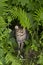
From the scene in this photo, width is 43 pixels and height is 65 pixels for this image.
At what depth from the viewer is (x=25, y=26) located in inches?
153

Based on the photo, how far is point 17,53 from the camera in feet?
12.9

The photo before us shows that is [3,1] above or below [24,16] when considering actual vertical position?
above

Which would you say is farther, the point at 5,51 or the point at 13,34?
the point at 13,34

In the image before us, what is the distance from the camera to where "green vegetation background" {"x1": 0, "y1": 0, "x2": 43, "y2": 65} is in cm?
376

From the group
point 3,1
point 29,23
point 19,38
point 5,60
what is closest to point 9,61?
point 5,60

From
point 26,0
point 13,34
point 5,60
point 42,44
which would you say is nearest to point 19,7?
point 26,0

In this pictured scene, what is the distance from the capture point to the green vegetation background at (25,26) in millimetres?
3761

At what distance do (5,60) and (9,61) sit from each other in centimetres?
8

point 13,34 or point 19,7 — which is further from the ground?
point 19,7

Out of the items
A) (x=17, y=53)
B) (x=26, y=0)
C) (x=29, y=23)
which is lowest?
(x=17, y=53)

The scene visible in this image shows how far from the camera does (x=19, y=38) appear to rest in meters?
3.97

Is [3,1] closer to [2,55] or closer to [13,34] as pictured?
[13,34]

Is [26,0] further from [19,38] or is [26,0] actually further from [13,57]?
[13,57]

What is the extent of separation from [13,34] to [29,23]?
41cm
